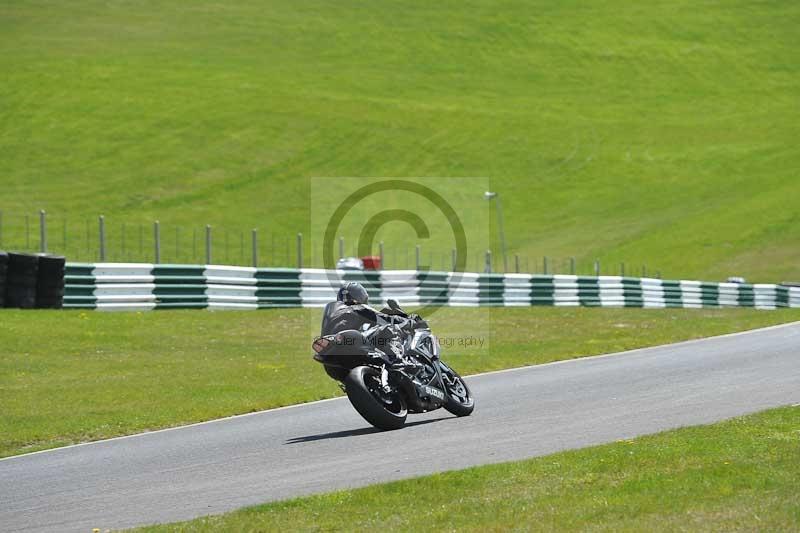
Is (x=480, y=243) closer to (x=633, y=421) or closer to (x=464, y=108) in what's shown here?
(x=464, y=108)

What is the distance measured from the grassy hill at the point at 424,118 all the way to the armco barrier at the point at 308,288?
2574 centimetres

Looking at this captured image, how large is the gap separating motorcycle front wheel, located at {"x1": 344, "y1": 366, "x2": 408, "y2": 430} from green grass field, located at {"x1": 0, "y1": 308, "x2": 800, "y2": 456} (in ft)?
10.1

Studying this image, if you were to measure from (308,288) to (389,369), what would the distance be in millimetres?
15700

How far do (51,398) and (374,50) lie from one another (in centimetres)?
8688

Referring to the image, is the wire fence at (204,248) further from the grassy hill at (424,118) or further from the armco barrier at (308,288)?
the armco barrier at (308,288)

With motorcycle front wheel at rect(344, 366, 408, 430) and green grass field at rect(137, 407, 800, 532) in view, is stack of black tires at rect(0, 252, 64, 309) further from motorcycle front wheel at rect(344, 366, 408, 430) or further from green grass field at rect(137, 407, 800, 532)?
green grass field at rect(137, 407, 800, 532)

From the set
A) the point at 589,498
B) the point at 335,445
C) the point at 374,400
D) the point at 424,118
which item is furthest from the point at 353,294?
the point at 424,118

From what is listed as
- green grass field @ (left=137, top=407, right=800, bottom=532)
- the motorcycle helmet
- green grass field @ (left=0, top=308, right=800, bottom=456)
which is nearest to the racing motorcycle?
the motorcycle helmet

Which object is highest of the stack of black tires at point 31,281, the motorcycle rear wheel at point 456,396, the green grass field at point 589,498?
the stack of black tires at point 31,281

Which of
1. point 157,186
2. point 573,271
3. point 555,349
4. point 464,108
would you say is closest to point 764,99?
point 464,108

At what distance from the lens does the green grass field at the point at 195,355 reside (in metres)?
15.4

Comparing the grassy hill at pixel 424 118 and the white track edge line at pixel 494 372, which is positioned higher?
the grassy hill at pixel 424 118

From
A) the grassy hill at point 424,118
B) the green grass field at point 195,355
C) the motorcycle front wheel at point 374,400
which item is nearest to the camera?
the motorcycle front wheel at point 374,400

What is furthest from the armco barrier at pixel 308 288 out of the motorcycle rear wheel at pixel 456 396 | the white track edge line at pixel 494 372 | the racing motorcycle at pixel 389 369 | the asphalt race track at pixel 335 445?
the racing motorcycle at pixel 389 369
